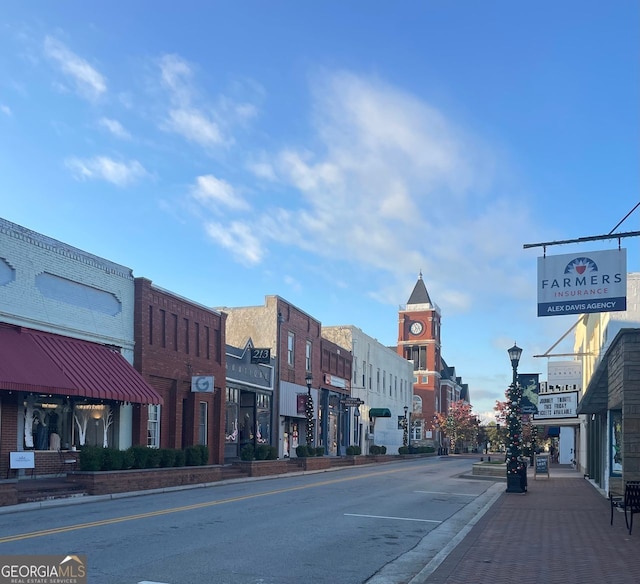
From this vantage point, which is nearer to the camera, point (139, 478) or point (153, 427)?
point (139, 478)

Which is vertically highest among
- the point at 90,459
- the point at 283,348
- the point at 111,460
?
the point at 283,348

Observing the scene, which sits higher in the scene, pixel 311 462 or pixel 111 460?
pixel 111 460

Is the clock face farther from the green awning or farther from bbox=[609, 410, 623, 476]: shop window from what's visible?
bbox=[609, 410, 623, 476]: shop window

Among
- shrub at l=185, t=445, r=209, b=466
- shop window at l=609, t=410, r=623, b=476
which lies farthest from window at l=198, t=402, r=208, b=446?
shop window at l=609, t=410, r=623, b=476

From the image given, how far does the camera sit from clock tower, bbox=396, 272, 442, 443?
323 feet

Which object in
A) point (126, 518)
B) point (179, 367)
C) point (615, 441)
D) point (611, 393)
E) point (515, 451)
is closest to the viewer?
point (126, 518)

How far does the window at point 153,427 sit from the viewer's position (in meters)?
28.8

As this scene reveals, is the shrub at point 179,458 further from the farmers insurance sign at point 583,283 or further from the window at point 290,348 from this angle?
the window at point 290,348

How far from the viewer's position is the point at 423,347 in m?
99.7

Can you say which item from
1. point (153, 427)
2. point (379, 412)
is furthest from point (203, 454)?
point (379, 412)

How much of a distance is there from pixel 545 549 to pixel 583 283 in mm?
7543

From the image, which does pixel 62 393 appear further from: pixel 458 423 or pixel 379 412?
pixel 458 423

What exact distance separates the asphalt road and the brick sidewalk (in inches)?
19.3

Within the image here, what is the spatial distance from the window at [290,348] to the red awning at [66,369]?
61.4 ft
